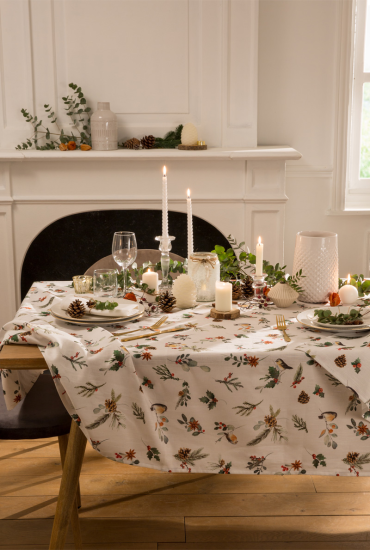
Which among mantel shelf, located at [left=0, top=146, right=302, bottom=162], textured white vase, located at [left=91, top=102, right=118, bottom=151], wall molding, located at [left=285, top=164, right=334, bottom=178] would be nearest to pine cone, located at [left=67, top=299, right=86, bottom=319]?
mantel shelf, located at [left=0, top=146, right=302, bottom=162]

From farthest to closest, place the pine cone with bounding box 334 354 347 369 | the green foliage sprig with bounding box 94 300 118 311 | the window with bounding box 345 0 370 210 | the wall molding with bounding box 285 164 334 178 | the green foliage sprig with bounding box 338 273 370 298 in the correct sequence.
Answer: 1. the wall molding with bounding box 285 164 334 178
2. the window with bounding box 345 0 370 210
3. the green foliage sprig with bounding box 338 273 370 298
4. the green foliage sprig with bounding box 94 300 118 311
5. the pine cone with bounding box 334 354 347 369

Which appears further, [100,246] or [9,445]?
[100,246]

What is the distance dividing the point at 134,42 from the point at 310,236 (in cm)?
194

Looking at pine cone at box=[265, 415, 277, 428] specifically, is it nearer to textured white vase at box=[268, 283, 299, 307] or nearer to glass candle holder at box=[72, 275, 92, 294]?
textured white vase at box=[268, 283, 299, 307]

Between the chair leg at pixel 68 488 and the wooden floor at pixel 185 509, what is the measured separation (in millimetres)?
339

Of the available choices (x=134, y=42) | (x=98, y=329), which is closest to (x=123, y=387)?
(x=98, y=329)

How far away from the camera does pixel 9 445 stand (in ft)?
7.50

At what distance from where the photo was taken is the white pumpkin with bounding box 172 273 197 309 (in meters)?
1.69

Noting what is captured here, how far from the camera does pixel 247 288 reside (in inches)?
70.4

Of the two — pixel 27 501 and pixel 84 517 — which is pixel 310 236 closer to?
pixel 84 517

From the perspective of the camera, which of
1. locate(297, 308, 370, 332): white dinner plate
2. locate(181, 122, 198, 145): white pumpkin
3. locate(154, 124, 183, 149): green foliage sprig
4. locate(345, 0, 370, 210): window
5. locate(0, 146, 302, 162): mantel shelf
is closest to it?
locate(297, 308, 370, 332): white dinner plate

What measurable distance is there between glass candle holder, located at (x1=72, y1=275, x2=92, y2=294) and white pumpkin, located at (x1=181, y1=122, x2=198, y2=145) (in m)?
1.48

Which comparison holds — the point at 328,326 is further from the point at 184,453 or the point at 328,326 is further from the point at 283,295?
the point at 184,453

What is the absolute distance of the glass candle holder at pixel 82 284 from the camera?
1832 millimetres
